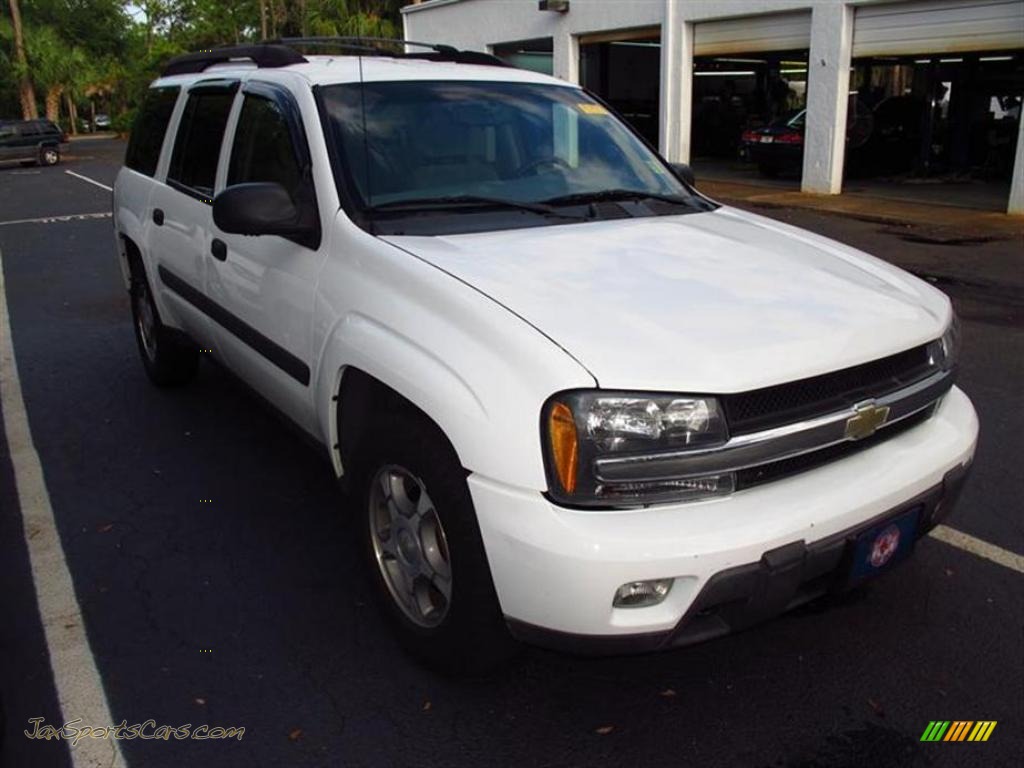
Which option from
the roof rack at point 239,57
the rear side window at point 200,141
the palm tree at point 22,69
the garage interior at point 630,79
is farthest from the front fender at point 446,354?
the palm tree at point 22,69

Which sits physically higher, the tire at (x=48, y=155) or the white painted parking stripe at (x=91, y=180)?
the tire at (x=48, y=155)

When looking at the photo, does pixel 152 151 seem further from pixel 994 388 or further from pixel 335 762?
pixel 994 388

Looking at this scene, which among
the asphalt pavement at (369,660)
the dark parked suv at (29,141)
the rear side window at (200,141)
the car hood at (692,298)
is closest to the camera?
the car hood at (692,298)

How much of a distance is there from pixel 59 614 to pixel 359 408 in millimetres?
1373

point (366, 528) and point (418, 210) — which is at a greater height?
point (418, 210)

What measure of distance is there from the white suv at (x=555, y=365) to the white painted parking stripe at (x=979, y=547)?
0.76m

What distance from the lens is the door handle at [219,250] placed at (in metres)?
3.85

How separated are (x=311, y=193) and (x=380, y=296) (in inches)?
27.6

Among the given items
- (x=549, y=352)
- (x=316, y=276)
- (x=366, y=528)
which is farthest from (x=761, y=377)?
(x=316, y=276)

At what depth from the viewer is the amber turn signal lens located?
221 centimetres

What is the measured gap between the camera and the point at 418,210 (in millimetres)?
3172

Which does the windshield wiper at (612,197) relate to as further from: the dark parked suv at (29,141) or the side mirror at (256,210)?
the dark parked suv at (29,141)

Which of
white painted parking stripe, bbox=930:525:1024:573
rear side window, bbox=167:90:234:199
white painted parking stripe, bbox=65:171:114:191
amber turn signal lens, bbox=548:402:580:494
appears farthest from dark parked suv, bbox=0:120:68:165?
amber turn signal lens, bbox=548:402:580:494

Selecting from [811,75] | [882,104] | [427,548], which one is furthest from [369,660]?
[882,104]
